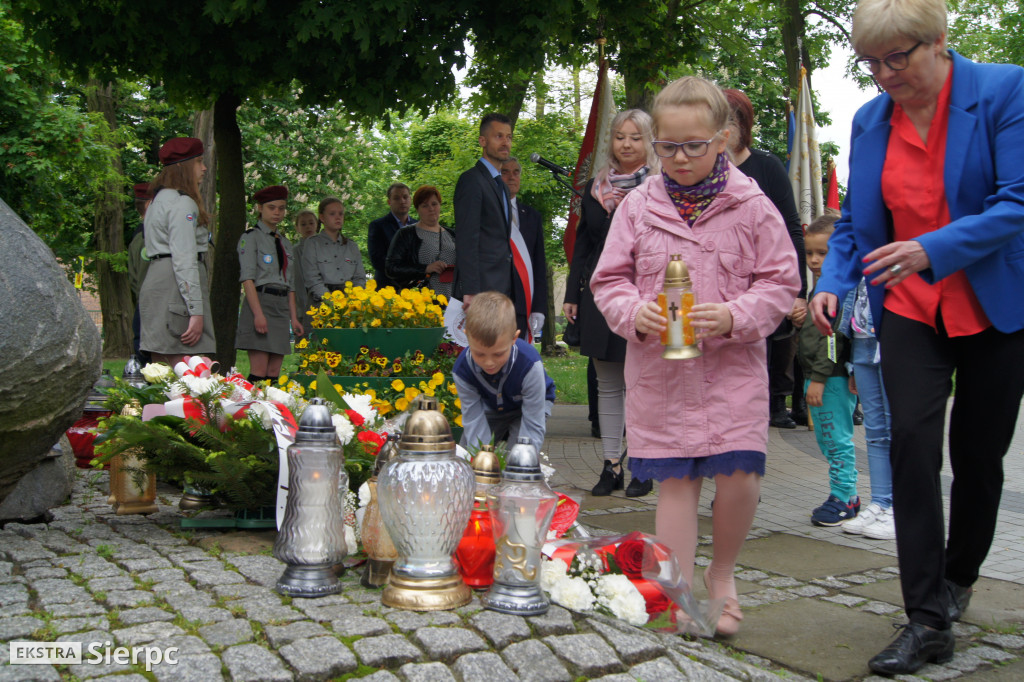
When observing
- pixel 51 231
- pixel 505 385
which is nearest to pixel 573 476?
pixel 505 385

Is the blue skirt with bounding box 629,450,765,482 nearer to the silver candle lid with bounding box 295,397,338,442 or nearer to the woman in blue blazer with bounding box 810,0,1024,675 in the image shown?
the woman in blue blazer with bounding box 810,0,1024,675

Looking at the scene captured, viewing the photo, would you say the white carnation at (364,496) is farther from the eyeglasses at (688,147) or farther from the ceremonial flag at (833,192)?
the ceremonial flag at (833,192)

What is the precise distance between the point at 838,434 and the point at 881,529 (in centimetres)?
59

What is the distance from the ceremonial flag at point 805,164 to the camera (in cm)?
1124

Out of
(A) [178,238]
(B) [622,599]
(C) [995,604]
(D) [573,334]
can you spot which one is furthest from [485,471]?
(A) [178,238]

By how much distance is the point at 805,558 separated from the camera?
448 cm

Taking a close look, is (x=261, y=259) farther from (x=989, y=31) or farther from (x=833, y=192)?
(x=989, y=31)

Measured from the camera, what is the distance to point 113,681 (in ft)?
7.95

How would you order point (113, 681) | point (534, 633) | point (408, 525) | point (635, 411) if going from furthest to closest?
point (635, 411)
point (408, 525)
point (534, 633)
point (113, 681)

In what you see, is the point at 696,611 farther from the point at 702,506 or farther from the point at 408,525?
the point at 702,506

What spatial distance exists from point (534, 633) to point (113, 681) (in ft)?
3.94

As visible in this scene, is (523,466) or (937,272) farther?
(523,466)

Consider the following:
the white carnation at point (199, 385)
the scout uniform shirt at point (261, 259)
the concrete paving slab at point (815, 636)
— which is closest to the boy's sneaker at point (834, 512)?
the concrete paving slab at point (815, 636)

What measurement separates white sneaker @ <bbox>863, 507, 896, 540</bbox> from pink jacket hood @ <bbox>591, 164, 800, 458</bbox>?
2.10m
